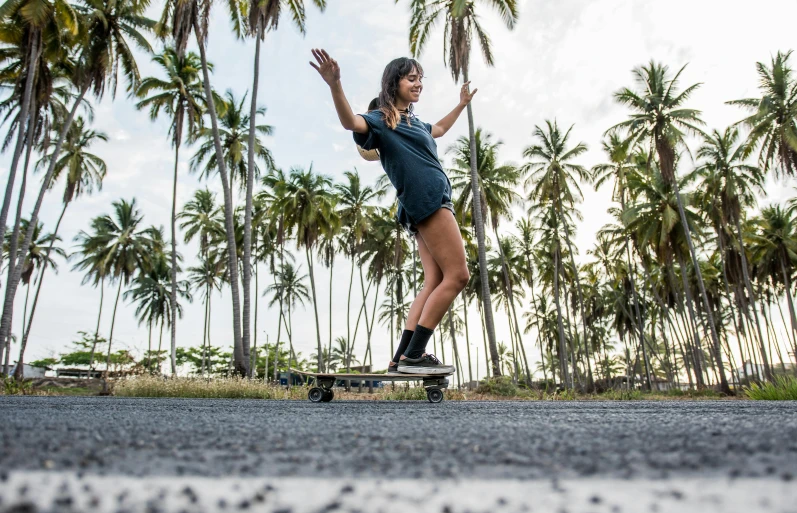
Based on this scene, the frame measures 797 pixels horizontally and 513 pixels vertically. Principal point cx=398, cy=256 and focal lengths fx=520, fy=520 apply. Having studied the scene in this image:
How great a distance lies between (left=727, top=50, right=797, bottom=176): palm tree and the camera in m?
23.6

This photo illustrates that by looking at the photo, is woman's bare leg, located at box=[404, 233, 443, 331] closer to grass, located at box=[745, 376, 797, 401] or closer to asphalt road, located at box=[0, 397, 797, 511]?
asphalt road, located at box=[0, 397, 797, 511]

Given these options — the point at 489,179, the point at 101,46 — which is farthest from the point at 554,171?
the point at 101,46

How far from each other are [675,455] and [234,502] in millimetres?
708

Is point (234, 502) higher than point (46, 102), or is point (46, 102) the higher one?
point (46, 102)

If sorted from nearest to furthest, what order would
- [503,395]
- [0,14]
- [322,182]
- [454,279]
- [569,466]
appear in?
[569,466] → [454,279] → [503,395] → [0,14] → [322,182]

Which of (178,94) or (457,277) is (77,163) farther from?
(457,277)

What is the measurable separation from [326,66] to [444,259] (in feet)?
4.26

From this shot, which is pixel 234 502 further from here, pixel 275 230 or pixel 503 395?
pixel 275 230

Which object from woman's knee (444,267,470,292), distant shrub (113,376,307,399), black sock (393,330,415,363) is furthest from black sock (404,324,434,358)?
distant shrub (113,376,307,399)

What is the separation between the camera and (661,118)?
2472 cm

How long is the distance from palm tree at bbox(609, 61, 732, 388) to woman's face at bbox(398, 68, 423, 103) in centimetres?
2400

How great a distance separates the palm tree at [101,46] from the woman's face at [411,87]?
17363 mm

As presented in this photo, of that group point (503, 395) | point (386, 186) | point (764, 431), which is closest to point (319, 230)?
point (386, 186)

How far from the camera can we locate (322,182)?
29797 mm
